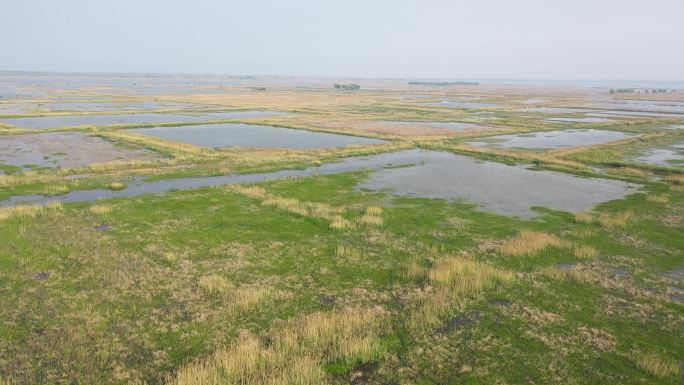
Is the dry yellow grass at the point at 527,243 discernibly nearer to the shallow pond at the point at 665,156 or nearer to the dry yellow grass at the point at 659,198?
the dry yellow grass at the point at 659,198

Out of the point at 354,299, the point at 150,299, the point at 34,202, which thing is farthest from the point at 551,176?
the point at 34,202

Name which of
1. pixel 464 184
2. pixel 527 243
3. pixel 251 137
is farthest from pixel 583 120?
pixel 527 243

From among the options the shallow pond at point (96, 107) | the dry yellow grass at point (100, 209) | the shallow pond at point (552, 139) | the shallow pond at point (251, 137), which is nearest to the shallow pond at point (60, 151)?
the shallow pond at point (251, 137)

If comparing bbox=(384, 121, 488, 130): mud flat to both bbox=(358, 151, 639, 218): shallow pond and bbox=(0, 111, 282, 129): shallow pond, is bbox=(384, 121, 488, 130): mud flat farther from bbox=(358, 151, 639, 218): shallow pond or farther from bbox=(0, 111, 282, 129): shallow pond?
bbox=(358, 151, 639, 218): shallow pond

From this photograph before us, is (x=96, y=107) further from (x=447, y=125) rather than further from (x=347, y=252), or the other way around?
(x=347, y=252)

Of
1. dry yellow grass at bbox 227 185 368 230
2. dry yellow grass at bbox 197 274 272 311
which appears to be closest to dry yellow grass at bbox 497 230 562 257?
→ dry yellow grass at bbox 227 185 368 230
